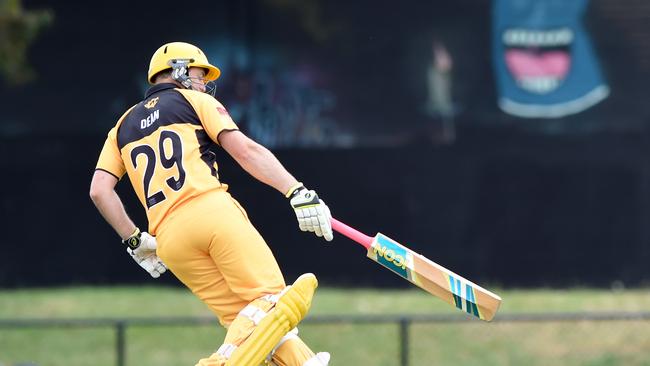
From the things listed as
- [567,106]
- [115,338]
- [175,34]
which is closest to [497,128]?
[567,106]

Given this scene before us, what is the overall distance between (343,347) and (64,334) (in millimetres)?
2326

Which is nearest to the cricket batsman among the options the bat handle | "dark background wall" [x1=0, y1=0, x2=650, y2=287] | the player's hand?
the player's hand

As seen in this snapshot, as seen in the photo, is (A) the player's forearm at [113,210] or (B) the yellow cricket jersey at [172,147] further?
(A) the player's forearm at [113,210]

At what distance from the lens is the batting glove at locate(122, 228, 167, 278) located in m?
7.27

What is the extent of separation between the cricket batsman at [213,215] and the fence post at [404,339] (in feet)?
10.4

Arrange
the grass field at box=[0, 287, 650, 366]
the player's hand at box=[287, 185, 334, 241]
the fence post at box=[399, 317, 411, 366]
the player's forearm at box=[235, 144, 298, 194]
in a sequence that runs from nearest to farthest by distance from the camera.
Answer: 1. the player's hand at box=[287, 185, 334, 241]
2. the player's forearm at box=[235, 144, 298, 194]
3. the fence post at box=[399, 317, 411, 366]
4. the grass field at box=[0, 287, 650, 366]

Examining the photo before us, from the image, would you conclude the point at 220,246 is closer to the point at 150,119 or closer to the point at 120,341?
the point at 150,119

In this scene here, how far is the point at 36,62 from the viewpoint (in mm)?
Answer: 12727

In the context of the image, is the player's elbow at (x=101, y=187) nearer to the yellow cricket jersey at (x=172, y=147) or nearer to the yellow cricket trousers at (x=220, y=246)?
the yellow cricket jersey at (x=172, y=147)

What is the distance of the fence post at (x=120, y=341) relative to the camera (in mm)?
10094

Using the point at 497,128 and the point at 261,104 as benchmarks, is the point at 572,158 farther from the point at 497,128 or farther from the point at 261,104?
the point at 261,104

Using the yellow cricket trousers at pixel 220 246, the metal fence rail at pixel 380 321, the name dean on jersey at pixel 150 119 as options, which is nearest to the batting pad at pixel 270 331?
the yellow cricket trousers at pixel 220 246

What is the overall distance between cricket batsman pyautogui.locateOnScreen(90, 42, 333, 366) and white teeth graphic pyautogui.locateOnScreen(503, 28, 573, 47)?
5.64 metres

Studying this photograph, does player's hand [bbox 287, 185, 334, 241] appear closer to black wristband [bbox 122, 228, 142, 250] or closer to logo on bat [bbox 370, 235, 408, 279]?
logo on bat [bbox 370, 235, 408, 279]
